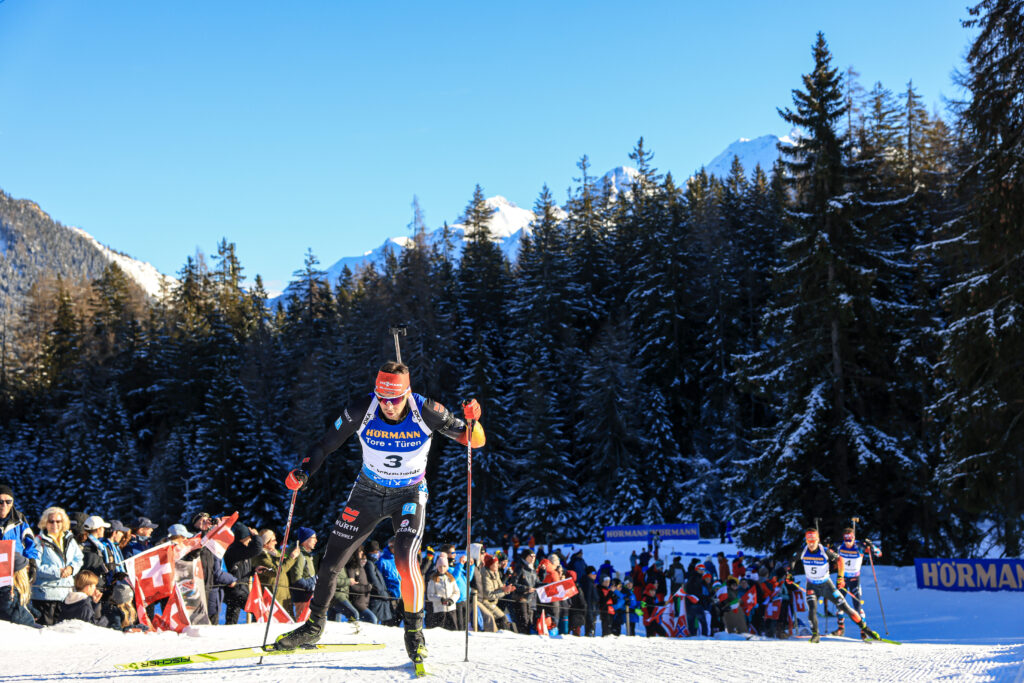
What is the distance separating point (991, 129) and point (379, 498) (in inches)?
602

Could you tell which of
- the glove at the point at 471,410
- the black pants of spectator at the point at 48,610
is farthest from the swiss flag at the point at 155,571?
the glove at the point at 471,410

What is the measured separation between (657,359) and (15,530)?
4180 cm

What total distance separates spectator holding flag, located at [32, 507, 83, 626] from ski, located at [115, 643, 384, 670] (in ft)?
9.01

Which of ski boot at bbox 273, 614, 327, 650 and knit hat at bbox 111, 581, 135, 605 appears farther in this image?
knit hat at bbox 111, 581, 135, 605

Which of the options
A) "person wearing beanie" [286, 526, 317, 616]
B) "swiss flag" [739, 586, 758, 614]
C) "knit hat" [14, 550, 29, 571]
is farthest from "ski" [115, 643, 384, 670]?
"swiss flag" [739, 586, 758, 614]

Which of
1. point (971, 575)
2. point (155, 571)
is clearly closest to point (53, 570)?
point (155, 571)

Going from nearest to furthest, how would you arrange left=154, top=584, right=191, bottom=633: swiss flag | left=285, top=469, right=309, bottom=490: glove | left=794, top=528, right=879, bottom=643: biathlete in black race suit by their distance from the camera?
left=285, top=469, right=309, bottom=490: glove → left=154, top=584, right=191, bottom=633: swiss flag → left=794, top=528, right=879, bottom=643: biathlete in black race suit

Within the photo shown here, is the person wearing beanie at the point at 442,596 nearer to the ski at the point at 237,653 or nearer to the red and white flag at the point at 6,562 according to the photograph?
the ski at the point at 237,653

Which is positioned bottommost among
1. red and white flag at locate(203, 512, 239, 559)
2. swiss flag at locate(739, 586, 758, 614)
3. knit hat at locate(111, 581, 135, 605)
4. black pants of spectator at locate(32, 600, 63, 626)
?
swiss flag at locate(739, 586, 758, 614)

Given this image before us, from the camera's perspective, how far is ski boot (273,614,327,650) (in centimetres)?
598

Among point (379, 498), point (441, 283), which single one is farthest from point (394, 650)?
point (441, 283)

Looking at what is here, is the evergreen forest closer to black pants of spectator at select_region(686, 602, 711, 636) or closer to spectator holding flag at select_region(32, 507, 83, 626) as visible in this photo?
black pants of spectator at select_region(686, 602, 711, 636)

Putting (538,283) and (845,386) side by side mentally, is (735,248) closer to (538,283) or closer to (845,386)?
(538,283)

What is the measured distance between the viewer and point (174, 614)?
8758 mm
